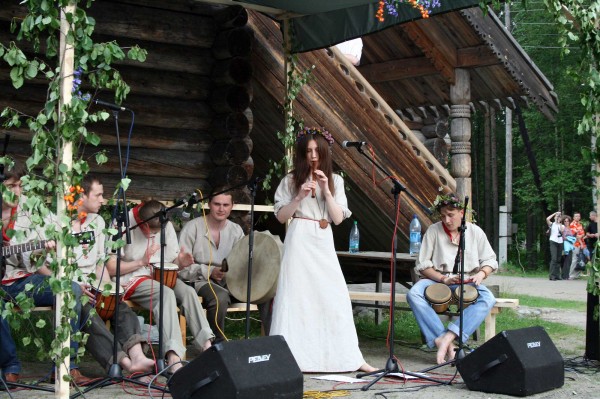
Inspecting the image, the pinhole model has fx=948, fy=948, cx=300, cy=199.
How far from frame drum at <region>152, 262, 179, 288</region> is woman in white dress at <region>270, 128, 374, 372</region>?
834 mm

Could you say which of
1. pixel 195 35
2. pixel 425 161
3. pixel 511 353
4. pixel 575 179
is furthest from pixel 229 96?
pixel 575 179

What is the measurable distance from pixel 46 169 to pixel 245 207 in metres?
4.60

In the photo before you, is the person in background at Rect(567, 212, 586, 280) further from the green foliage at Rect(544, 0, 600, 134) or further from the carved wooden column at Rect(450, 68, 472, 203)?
the green foliage at Rect(544, 0, 600, 134)

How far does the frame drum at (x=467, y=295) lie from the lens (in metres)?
8.00

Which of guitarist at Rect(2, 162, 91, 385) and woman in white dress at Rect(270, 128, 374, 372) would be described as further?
woman in white dress at Rect(270, 128, 374, 372)

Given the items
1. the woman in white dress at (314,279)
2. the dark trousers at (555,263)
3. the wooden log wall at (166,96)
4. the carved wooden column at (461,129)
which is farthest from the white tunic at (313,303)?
the dark trousers at (555,263)

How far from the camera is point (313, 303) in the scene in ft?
24.5

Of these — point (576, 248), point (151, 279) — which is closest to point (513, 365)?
A: point (151, 279)

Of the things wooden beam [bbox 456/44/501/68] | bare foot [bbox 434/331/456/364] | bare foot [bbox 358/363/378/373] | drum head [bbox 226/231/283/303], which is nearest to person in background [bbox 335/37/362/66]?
wooden beam [bbox 456/44/501/68]

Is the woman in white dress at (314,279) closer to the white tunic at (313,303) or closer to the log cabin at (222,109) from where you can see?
the white tunic at (313,303)

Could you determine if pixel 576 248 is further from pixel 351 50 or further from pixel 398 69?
pixel 351 50

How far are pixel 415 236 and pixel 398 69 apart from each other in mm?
4502

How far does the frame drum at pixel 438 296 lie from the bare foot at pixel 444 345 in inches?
9.4

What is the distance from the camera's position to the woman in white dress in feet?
24.4
